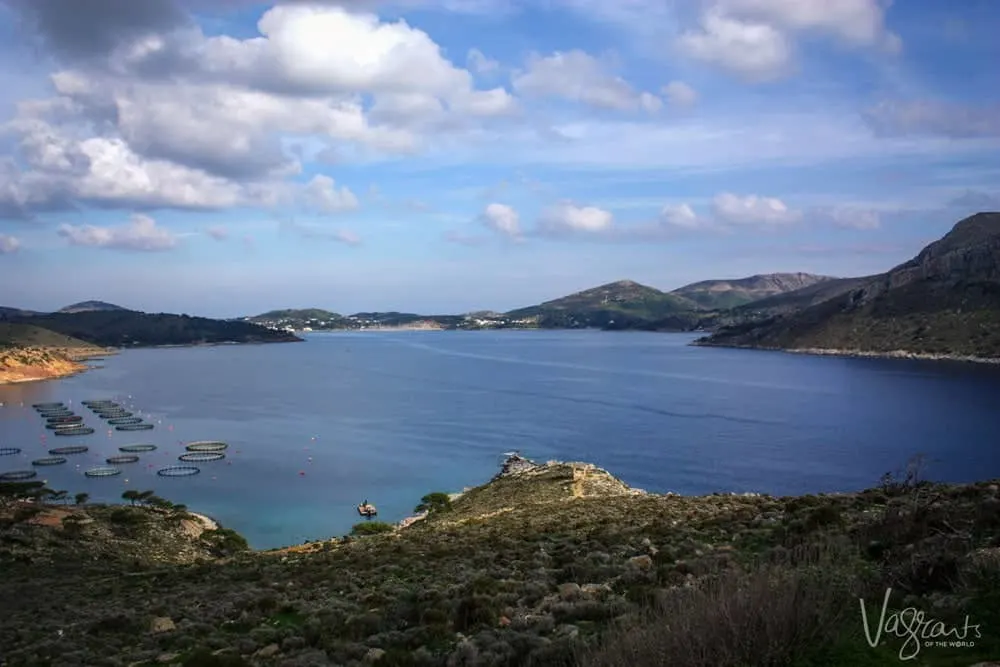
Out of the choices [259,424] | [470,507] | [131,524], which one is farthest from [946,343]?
[131,524]

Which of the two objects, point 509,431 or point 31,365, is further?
point 31,365

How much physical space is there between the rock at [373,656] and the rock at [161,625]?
5618 millimetres

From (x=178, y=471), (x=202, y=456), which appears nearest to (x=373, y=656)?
(x=178, y=471)

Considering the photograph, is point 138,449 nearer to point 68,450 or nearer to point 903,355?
point 68,450

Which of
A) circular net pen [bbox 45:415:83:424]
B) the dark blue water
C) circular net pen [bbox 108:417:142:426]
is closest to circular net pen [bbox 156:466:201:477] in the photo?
the dark blue water

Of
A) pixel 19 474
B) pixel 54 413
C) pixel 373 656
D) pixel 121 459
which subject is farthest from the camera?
pixel 54 413

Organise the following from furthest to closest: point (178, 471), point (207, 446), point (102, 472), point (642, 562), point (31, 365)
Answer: point (31, 365), point (207, 446), point (178, 471), point (102, 472), point (642, 562)

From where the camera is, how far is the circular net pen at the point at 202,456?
78606 millimetres

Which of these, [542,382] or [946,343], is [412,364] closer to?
[542,382]

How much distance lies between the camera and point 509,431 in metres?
88.4

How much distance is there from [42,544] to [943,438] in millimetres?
81777

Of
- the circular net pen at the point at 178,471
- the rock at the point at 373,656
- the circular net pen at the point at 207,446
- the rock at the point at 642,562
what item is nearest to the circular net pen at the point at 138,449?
the circular net pen at the point at 207,446

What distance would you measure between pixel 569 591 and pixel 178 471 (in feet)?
239

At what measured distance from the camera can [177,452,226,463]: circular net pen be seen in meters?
78.6
